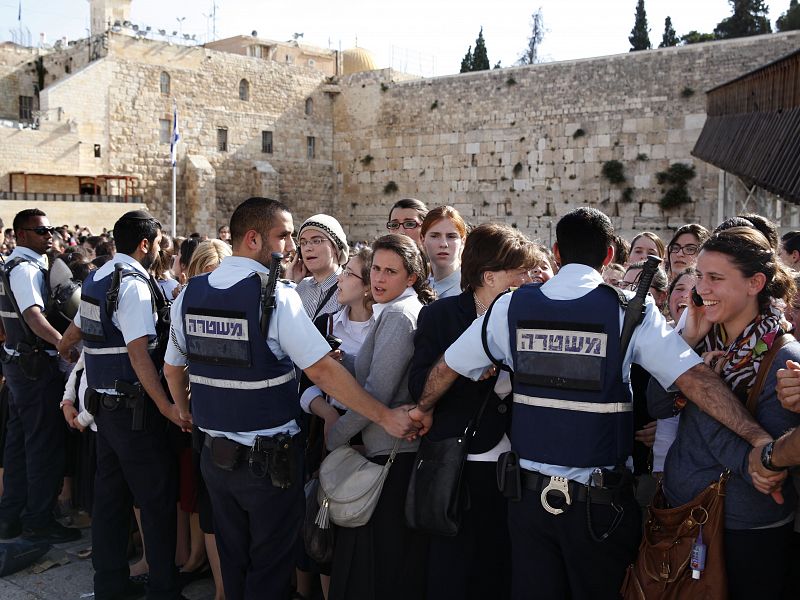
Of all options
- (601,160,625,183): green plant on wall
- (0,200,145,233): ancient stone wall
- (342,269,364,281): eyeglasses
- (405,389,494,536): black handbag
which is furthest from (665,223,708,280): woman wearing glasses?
(0,200,145,233): ancient stone wall

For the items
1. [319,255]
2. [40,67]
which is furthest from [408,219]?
[40,67]

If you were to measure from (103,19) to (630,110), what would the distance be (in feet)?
72.9

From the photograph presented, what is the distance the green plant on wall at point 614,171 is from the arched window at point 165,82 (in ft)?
45.6

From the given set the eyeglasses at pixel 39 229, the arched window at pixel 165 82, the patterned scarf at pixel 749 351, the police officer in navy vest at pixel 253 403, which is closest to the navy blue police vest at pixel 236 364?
the police officer in navy vest at pixel 253 403

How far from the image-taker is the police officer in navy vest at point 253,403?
9.49 feet

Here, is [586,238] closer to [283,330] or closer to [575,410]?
[575,410]

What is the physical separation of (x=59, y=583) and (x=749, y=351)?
12.0 ft

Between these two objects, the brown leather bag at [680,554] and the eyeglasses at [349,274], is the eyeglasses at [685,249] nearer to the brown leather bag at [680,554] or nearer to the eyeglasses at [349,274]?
the eyeglasses at [349,274]

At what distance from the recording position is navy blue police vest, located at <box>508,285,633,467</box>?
240 centimetres

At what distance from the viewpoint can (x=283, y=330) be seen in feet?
9.47

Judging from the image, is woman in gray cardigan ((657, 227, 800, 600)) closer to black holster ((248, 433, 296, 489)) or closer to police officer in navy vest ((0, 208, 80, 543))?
black holster ((248, 433, 296, 489))

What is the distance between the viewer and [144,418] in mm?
3576

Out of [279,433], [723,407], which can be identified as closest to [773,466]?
[723,407]

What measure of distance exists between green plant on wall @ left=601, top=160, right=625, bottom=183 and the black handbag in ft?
61.2
